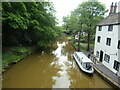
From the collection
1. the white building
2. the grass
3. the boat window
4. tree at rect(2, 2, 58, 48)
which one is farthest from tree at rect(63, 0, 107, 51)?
the grass

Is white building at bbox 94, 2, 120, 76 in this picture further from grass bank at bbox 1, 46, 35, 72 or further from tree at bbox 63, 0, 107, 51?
grass bank at bbox 1, 46, 35, 72

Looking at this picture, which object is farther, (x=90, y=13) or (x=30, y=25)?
(x=90, y=13)

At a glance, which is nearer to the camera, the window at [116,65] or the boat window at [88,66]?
the window at [116,65]

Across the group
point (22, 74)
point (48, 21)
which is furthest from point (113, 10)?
point (22, 74)

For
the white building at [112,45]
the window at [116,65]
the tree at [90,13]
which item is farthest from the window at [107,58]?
the tree at [90,13]

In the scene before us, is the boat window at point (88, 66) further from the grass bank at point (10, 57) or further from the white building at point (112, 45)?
the grass bank at point (10, 57)

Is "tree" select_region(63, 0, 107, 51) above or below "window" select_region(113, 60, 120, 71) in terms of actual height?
above

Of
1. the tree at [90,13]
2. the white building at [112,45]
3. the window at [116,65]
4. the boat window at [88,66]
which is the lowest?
the boat window at [88,66]

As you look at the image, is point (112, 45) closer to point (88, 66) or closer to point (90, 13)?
point (88, 66)

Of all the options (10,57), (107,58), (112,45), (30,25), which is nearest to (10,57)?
(10,57)

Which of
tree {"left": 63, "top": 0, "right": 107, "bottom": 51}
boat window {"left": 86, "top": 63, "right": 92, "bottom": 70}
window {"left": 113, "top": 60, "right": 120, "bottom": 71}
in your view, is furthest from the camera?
tree {"left": 63, "top": 0, "right": 107, "bottom": 51}

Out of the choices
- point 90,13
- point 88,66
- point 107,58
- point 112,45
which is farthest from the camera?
point 90,13

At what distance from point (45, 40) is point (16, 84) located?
1224cm

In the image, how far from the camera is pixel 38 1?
17.1m
